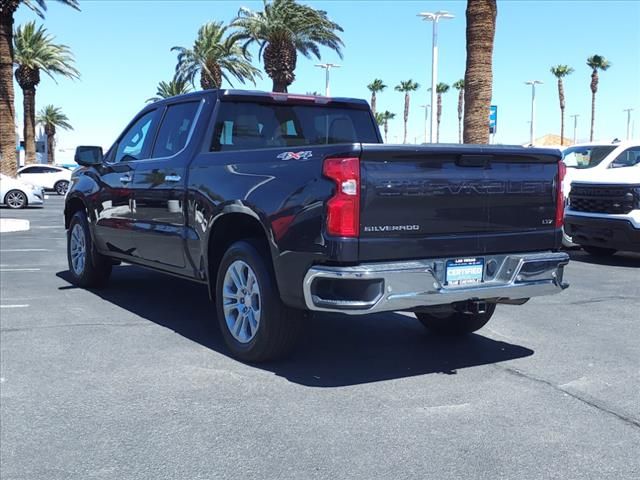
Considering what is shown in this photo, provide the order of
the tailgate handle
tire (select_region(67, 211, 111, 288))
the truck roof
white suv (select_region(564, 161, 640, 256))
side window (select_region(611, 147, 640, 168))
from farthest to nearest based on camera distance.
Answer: side window (select_region(611, 147, 640, 168)) → white suv (select_region(564, 161, 640, 256)) → tire (select_region(67, 211, 111, 288)) → the truck roof → the tailgate handle

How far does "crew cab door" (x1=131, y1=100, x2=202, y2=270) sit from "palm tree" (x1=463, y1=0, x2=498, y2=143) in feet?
34.7

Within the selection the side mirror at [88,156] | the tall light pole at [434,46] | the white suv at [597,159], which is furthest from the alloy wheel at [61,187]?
the side mirror at [88,156]

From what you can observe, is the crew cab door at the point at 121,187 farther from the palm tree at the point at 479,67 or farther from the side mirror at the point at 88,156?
the palm tree at the point at 479,67

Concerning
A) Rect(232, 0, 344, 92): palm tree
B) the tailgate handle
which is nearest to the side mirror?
the tailgate handle

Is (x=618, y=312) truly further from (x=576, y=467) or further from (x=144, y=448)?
(x=144, y=448)

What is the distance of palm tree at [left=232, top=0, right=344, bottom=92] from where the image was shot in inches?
1276

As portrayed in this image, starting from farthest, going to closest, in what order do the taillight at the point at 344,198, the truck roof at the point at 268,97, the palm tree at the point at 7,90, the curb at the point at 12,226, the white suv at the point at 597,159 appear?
the palm tree at the point at 7,90 < the curb at the point at 12,226 < the white suv at the point at 597,159 < the truck roof at the point at 268,97 < the taillight at the point at 344,198

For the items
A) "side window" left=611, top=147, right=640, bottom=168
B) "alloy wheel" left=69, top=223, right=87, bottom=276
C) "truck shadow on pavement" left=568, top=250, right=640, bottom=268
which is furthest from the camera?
"side window" left=611, top=147, right=640, bottom=168

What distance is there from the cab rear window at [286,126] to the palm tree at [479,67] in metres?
9.64

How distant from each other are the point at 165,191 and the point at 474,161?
2.78 metres

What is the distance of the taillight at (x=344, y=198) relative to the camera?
4223 mm

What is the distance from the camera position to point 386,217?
4.36 meters

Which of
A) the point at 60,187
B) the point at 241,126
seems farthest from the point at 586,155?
the point at 60,187

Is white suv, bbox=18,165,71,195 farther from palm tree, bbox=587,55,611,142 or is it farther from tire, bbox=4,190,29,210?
palm tree, bbox=587,55,611,142
